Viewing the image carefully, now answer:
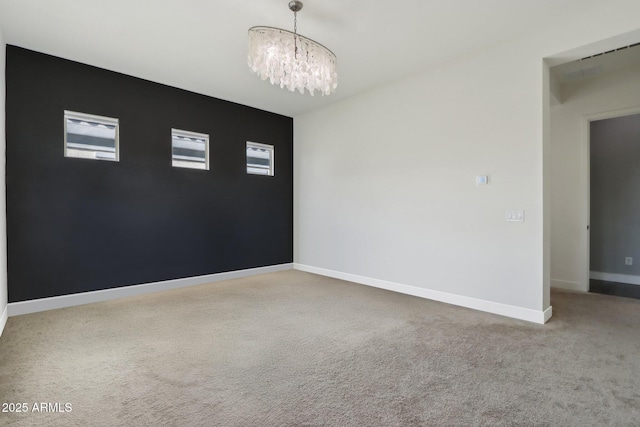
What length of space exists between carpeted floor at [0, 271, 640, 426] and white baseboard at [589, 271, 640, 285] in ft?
5.18

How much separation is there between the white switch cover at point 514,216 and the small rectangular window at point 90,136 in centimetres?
487

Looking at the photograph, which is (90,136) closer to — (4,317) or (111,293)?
(111,293)

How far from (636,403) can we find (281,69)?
3.43m

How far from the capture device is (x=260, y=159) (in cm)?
573

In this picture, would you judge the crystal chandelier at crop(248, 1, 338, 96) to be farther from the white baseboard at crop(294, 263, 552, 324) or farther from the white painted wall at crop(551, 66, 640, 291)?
the white painted wall at crop(551, 66, 640, 291)

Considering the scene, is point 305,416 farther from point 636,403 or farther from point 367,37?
point 367,37

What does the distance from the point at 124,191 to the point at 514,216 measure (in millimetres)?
4819

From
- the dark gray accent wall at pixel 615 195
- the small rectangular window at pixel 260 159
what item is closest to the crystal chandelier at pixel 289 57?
the small rectangular window at pixel 260 159

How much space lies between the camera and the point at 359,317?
132 inches

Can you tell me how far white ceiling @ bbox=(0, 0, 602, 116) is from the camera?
276 cm

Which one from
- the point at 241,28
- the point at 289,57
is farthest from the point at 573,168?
the point at 241,28

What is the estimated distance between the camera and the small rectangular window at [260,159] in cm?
556

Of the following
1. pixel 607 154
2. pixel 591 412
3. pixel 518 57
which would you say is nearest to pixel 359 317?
pixel 591 412

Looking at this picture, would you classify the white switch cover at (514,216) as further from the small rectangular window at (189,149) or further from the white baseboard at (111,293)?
the small rectangular window at (189,149)
